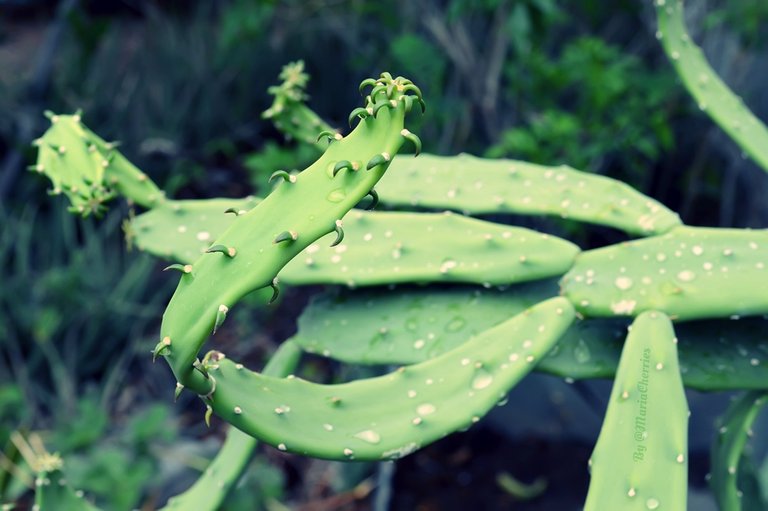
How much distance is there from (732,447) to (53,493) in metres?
0.78

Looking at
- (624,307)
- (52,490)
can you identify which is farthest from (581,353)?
(52,490)

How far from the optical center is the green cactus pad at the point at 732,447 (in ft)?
3.19

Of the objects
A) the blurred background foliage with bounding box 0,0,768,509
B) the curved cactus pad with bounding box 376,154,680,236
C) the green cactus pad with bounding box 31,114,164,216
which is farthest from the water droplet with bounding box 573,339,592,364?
the blurred background foliage with bounding box 0,0,768,509

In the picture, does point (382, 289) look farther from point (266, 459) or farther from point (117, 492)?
point (266, 459)

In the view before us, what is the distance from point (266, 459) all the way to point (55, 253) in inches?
36.4

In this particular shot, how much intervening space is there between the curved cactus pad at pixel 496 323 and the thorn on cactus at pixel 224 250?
361 mm

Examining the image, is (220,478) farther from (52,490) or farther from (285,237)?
(285,237)

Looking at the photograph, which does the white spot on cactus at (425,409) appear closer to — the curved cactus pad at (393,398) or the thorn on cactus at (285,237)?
the curved cactus pad at (393,398)

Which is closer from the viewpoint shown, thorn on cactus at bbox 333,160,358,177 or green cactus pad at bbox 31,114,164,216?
thorn on cactus at bbox 333,160,358,177

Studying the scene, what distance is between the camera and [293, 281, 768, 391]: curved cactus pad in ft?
3.05

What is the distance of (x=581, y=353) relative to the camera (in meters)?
0.94

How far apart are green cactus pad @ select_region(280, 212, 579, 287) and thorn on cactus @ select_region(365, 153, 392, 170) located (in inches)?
14.2

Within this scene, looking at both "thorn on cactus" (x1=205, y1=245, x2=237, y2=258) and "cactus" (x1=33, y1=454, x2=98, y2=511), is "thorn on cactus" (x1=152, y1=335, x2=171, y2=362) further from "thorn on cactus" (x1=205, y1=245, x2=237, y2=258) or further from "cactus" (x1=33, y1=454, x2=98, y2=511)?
"cactus" (x1=33, y1=454, x2=98, y2=511)

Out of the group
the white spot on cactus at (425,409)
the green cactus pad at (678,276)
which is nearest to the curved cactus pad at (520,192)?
the green cactus pad at (678,276)
